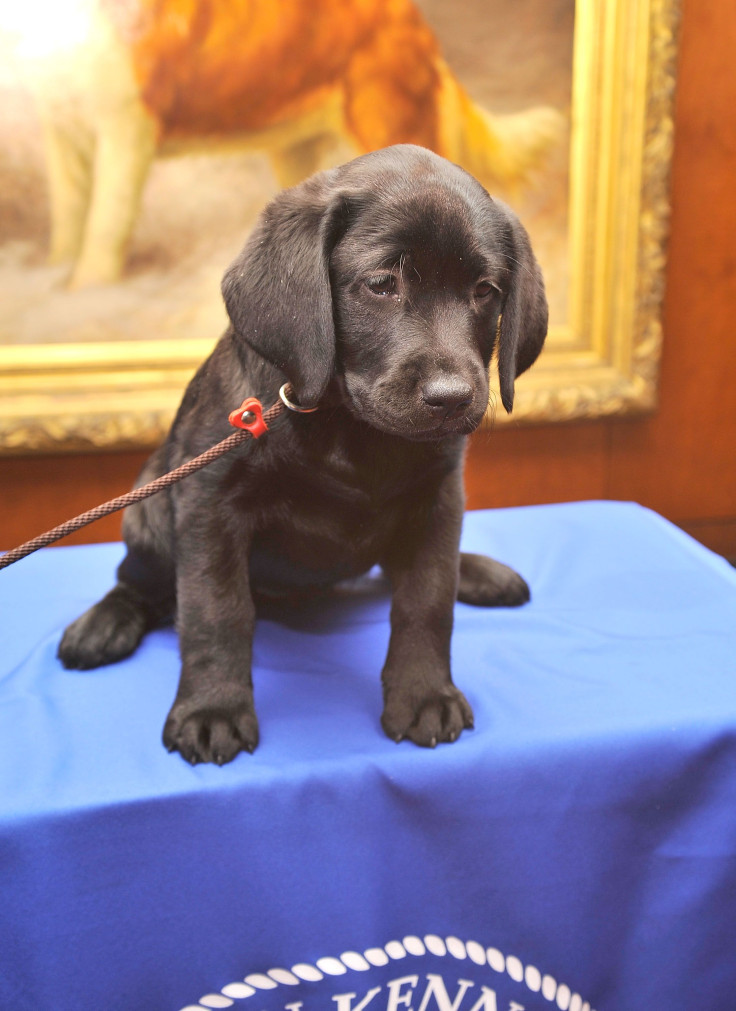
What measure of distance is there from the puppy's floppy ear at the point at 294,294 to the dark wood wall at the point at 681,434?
1.81 m

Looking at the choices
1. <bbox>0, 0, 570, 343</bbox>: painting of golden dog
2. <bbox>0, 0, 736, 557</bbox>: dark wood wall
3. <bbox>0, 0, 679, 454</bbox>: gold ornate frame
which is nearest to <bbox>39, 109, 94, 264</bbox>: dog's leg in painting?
<bbox>0, 0, 570, 343</bbox>: painting of golden dog

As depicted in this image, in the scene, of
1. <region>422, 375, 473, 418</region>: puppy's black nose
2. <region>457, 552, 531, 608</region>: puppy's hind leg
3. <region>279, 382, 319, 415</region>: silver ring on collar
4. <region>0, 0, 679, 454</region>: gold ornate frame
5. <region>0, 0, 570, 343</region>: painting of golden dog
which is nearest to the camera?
<region>422, 375, 473, 418</region>: puppy's black nose

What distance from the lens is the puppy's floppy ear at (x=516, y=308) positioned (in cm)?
121

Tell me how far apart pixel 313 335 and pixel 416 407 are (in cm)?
18

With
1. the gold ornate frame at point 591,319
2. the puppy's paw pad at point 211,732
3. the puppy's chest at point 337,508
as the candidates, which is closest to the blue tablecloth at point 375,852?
the puppy's paw pad at point 211,732

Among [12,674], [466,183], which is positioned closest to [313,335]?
[466,183]

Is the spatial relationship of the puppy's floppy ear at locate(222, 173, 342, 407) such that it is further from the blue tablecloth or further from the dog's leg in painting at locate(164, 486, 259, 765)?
the blue tablecloth

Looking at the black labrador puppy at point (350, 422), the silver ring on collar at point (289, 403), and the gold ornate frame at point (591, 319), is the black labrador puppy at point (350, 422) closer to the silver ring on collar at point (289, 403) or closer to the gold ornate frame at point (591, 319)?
the silver ring on collar at point (289, 403)

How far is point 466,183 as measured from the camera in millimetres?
1153

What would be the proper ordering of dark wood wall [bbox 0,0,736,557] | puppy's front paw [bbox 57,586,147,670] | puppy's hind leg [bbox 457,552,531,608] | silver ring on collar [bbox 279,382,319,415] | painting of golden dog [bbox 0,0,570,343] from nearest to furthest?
1. silver ring on collar [bbox 279,382,319,415]
2. puppy's front paw [bbox 57,586,147,670]
3. puppy's hind leg [bbox 457,552,531,608]
4. painting of golden dog [bbox 0,0,570,343]
5. dark wood wall [bbox 0,0,736,557]

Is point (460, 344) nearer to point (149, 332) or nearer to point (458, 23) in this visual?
point (149, 332)

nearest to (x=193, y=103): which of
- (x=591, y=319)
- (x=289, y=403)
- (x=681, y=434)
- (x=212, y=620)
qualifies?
(x=591, y=319)

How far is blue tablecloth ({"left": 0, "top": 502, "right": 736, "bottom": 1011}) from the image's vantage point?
1.07m

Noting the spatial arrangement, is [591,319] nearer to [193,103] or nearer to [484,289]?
[193,103]
